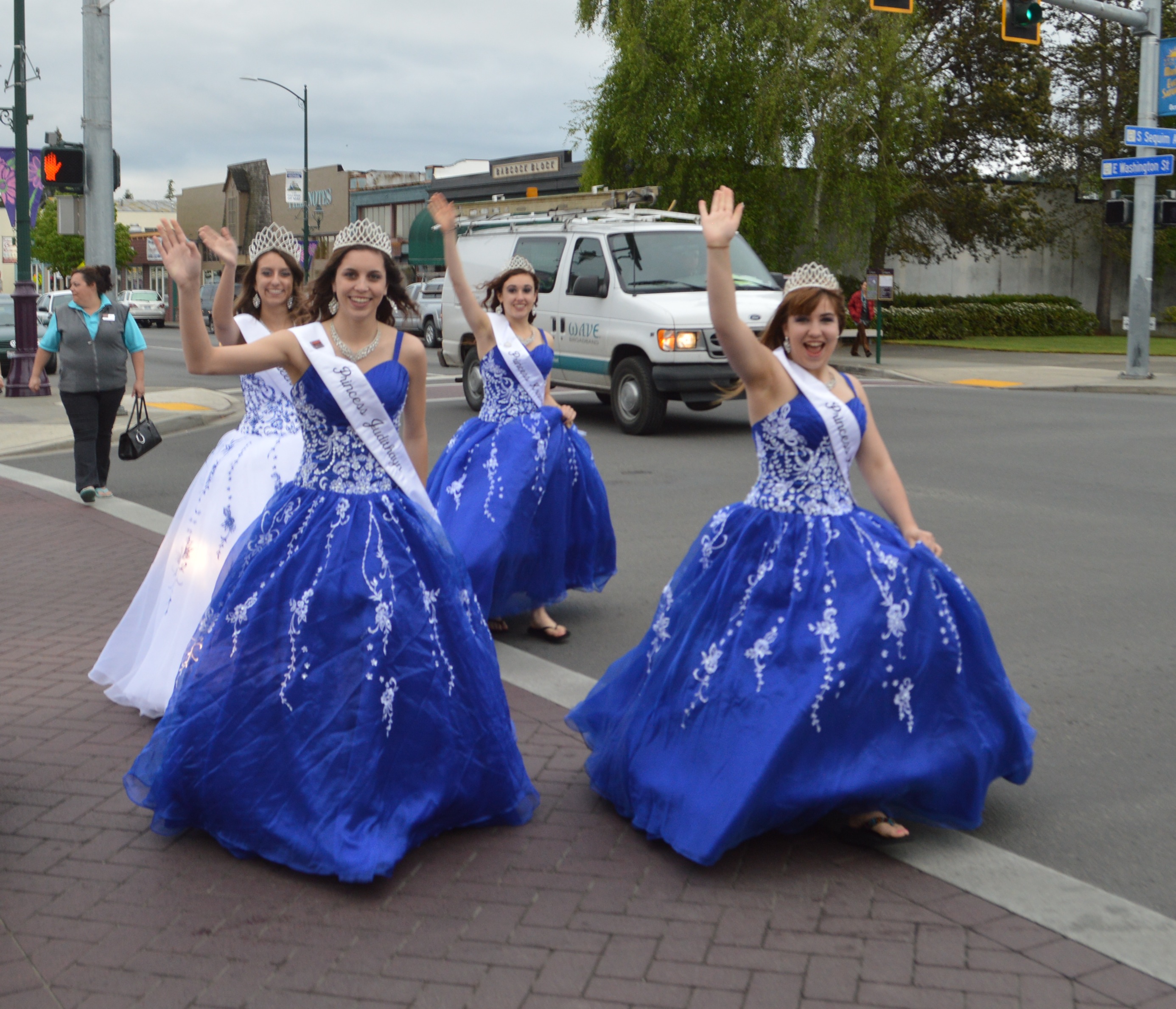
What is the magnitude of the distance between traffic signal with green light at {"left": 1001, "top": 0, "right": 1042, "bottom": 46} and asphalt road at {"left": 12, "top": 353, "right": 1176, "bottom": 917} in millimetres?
4920

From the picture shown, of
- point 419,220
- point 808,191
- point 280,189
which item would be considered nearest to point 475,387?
point 808,191

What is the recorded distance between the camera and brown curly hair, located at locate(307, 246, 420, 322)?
14.1 feet

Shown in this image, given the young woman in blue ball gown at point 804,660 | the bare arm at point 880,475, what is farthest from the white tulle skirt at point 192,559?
the bare arm at point 880,475

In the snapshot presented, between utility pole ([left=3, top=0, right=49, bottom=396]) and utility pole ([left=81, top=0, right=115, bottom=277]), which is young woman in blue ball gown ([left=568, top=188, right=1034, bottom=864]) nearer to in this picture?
utility pole ([left=81, top=0, right=115, bottom=277])

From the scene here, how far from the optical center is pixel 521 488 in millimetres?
6492

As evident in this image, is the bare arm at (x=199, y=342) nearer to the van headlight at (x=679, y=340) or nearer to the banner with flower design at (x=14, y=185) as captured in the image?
the van headlight at (x=679, y=340)

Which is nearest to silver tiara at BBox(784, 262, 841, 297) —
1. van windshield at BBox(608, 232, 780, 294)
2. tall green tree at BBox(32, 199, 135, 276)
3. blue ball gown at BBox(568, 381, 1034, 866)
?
blue ball gown at BBox(568, 381, 1034, 866)

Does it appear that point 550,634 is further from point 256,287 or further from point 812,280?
point 812,280

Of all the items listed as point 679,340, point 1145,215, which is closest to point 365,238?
point 679,340

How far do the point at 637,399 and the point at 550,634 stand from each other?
28.3ft

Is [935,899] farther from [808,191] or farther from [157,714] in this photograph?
[808,191]

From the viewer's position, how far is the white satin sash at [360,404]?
13.6 feet

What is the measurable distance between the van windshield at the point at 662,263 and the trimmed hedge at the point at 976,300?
23246 millimetres

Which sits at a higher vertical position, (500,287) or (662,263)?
(662,263)
